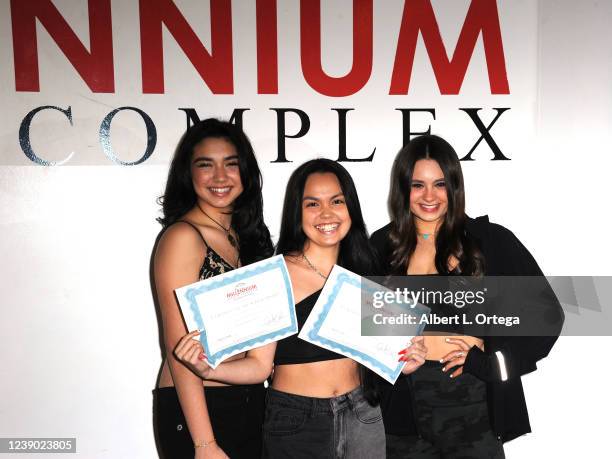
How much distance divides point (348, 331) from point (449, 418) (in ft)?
1.73

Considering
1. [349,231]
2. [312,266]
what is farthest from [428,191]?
[312,266]

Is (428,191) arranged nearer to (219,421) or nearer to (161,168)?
(219,421)

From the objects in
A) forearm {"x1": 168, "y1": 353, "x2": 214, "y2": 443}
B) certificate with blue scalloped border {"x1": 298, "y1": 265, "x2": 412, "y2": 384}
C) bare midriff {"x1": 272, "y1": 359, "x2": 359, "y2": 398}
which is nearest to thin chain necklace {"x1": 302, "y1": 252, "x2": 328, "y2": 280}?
certificate with blue scalloped border {"x1": 298, "y1": 265, "x2": 412, "y2": 384}

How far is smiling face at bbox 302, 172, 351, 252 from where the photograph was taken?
1.84 metres

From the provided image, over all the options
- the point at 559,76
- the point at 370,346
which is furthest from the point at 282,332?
the point at 559,76

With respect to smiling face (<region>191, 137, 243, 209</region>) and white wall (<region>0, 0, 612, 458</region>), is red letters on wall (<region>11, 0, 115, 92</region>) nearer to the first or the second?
white wall (<region>0, 0, 612, 458</region>)

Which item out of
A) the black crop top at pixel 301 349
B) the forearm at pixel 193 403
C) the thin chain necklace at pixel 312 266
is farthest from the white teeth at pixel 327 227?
the forearm at pixel 193 403

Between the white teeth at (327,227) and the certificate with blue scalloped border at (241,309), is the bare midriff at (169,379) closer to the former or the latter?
the certificate with blue scalloped border at (241,309)

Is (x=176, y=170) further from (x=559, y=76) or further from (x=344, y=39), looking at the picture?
(x=559, y=76)

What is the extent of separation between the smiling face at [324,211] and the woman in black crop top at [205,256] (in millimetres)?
305

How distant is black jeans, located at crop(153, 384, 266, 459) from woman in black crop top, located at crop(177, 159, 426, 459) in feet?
0.41

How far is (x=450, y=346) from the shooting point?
6.43 feet

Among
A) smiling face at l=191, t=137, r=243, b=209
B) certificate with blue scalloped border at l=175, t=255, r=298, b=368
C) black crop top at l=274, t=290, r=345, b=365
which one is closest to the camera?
certificate with blue scalloped border at l=175, t=255, r=298, b=368

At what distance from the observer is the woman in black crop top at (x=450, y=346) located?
185cm
